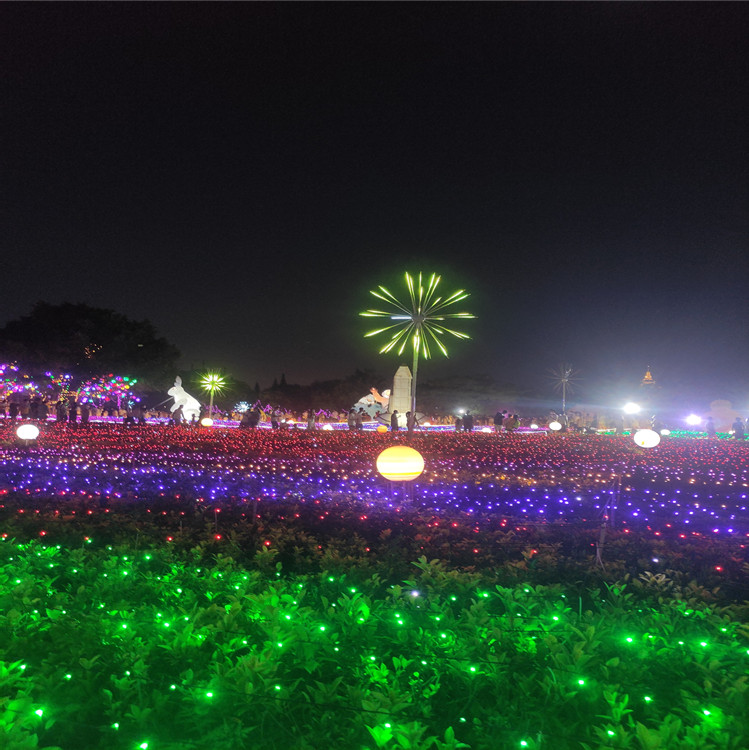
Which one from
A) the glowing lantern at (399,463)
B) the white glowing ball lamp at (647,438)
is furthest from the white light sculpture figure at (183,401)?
the glowing lantern at (399,463)

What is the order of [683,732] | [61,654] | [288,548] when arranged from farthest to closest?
[288,548] < [61,654] < [683,732]

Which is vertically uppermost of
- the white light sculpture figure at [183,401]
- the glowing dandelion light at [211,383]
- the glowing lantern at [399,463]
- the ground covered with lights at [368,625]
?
the glowing dandelion light at [211,383]

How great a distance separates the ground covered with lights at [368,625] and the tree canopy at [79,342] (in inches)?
1210

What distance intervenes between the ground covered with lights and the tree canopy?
30.7 m

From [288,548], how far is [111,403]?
46167 mm

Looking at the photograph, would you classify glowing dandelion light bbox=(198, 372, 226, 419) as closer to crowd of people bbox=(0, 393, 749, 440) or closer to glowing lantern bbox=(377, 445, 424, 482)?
crowd of people bbox=(0, 393, 749, 440)

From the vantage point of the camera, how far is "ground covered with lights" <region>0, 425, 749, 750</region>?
9.70 feet

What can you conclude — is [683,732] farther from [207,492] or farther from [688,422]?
[688,422]

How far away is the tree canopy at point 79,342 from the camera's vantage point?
121 feet

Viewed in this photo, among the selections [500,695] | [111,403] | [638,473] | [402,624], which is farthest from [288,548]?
[111,403]

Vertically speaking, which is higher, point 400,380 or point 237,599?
point 400,380

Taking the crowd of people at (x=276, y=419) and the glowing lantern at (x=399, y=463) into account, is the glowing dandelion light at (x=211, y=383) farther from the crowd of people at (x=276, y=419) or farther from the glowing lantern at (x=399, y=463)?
the glowing lantern at (x=399, y=463)

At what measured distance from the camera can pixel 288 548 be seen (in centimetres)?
699

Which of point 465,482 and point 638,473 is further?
point 638,473
